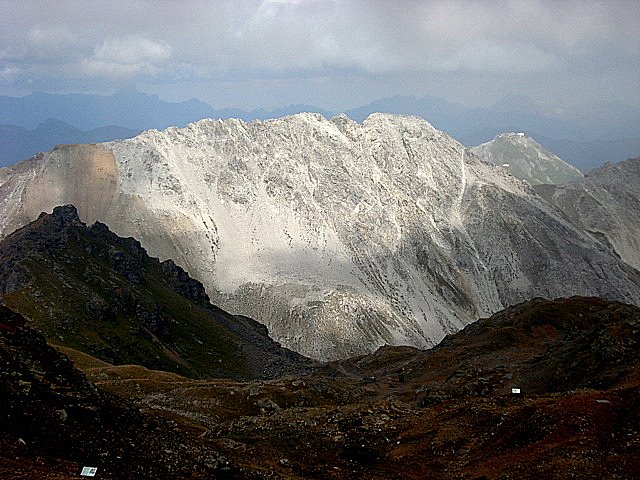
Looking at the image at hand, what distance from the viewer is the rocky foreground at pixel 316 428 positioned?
28859 millimetres

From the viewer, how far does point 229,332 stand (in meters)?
177

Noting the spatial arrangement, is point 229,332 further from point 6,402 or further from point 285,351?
point 6,402

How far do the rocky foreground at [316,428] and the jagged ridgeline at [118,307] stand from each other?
54953mm

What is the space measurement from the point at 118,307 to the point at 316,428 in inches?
4104

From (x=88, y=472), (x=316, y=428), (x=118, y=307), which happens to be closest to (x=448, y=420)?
(x=316, y=428)

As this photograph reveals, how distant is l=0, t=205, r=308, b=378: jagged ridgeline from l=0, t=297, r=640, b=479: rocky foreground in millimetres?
54953

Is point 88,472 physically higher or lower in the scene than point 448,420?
higher

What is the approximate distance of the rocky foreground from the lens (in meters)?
28.9

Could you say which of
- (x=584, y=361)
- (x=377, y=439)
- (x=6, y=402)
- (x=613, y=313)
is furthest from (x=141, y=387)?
(x=613, y=313)

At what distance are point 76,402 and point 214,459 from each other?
9.04 meters

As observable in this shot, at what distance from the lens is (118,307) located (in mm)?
140000

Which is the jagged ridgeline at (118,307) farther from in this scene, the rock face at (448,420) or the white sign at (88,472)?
the white sign at (88,472)

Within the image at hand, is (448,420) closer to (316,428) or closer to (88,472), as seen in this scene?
(316,428)

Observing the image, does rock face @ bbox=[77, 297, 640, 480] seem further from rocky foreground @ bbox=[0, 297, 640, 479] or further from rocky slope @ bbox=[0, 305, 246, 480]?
rocky slope @ bbox=[0, 305, 246, 480]
